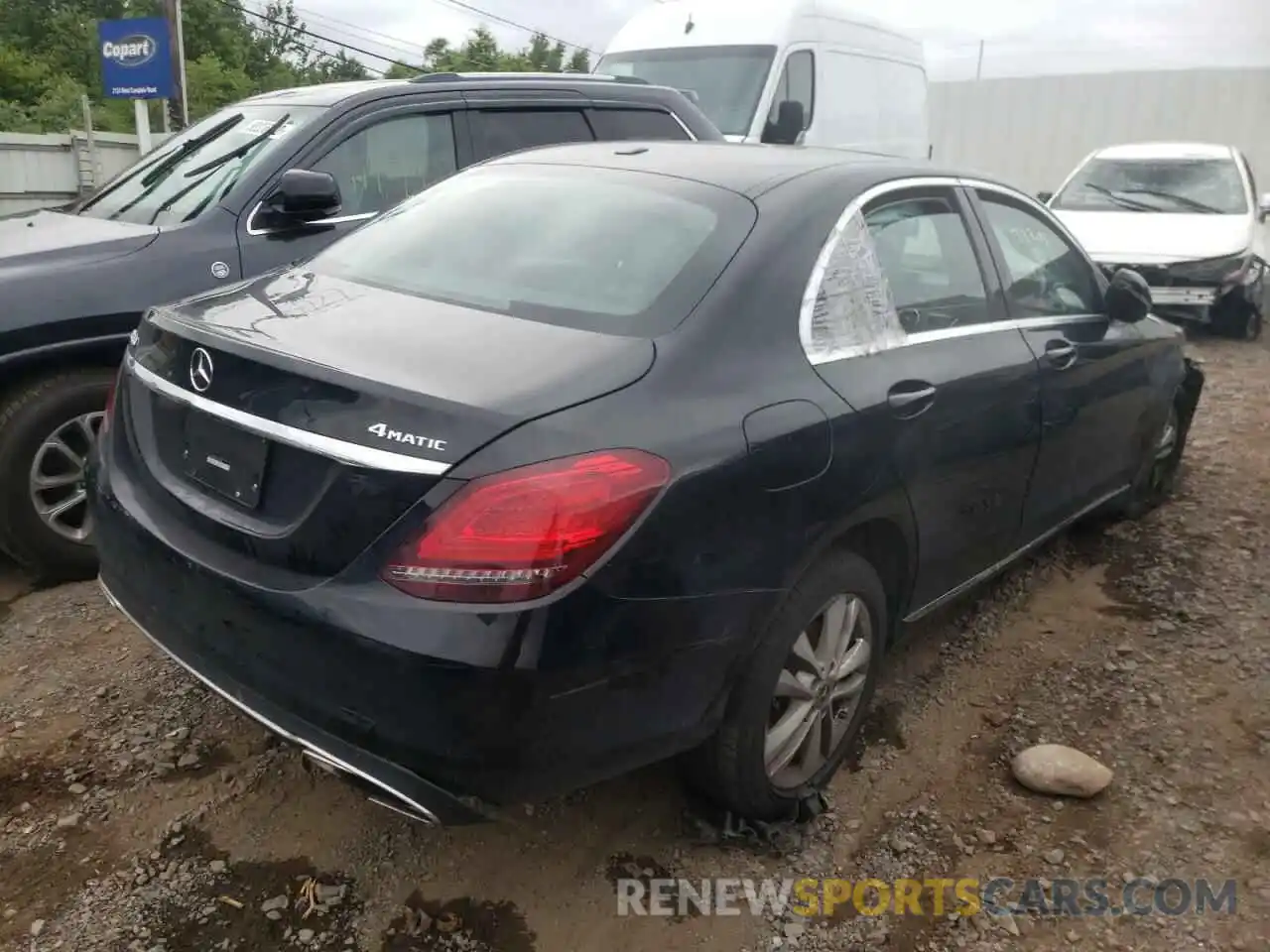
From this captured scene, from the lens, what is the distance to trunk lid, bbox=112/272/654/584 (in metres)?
2.10

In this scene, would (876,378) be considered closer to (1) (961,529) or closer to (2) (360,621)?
(1) (961,529)

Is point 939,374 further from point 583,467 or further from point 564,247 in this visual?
point 583,467

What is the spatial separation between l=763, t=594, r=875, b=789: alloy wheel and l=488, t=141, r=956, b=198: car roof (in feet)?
3.73

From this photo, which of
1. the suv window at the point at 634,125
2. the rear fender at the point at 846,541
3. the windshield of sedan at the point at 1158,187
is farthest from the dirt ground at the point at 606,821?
the windshield of sedan at the point at 1158,187

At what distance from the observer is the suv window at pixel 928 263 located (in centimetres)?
305

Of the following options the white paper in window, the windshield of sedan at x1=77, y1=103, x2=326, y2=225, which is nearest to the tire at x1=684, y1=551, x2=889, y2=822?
the white paper in window

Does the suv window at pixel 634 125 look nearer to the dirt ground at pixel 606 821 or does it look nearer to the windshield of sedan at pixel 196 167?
the windshield of sedan at pixel 196 167

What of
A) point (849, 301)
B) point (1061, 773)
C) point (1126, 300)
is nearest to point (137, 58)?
point (1126, 300)

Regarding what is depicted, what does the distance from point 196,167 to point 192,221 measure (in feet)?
1.90

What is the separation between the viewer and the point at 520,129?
17.3ft

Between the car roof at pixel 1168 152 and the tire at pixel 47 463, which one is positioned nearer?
the tire at pixel 47 463

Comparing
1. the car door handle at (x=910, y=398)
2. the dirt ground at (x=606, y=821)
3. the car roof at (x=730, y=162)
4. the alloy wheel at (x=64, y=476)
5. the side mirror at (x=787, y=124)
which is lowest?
the dirt ground at (x=606, y=821)

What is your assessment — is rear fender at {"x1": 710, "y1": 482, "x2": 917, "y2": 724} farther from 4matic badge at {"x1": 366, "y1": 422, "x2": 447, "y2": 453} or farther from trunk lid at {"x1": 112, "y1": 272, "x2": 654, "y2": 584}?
4matic badge at {"x1": 366, "y1": 422, "x2": 447, "y2": 453}

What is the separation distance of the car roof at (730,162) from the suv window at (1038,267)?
327 mm
